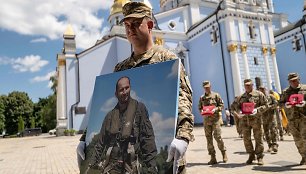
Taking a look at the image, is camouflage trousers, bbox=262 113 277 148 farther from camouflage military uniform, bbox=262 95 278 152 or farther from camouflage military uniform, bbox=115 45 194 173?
camouflage military uniform, bbox=115 45 194 173

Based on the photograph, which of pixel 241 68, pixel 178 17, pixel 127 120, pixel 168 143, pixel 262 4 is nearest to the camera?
pixel 168 143

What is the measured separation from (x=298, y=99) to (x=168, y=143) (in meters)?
5.31

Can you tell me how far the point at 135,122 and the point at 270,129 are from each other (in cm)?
778

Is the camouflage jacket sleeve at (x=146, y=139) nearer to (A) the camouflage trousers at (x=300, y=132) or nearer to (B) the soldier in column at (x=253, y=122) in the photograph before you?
(A) the camouflage trousers at (x=300, y=132)

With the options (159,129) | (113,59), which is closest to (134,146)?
(159,129)

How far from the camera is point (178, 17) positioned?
108 feet

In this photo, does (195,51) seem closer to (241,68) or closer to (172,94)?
(241,68)

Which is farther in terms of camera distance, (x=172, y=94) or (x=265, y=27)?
(x=265, y=27)

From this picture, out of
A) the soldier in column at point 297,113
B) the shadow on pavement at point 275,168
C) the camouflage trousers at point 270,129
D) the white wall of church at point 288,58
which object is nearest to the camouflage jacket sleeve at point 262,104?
the soldier in column at point 297,113

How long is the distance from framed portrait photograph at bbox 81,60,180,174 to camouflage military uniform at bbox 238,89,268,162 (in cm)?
544

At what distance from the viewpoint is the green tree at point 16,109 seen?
57000 millimetres

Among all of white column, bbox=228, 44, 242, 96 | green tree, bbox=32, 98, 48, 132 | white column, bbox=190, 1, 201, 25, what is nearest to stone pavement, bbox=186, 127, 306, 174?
white column, bbox=228, 44, 242, 96

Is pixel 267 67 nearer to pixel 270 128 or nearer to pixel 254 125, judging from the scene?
pixel 270 128

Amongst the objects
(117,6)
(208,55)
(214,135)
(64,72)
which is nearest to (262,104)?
(214,135)
